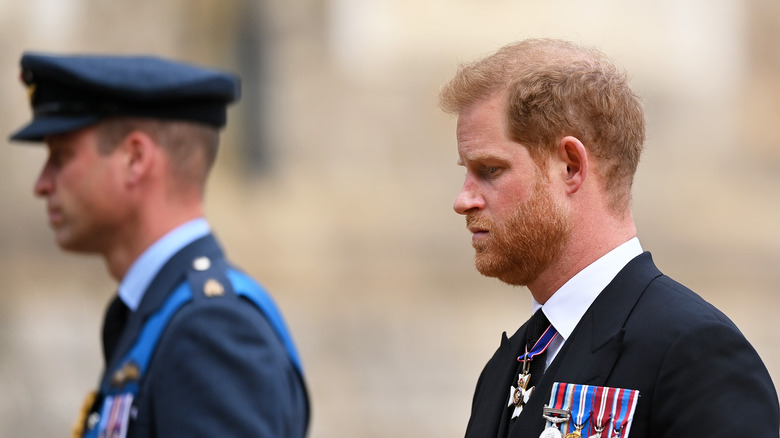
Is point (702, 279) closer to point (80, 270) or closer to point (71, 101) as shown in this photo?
point (80, 270)

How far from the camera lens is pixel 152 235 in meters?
3.82

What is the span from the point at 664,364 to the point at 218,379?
55.8 inches

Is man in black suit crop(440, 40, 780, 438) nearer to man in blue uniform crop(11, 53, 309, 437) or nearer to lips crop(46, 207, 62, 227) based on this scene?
man in blue uniform crop(11, 53, 309, 437)

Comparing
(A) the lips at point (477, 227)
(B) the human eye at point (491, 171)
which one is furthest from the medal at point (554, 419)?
(B) the human eye at point (491, 171)

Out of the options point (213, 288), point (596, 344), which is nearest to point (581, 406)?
point (596, 344)

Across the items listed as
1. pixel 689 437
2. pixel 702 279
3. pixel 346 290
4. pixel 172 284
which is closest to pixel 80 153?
pixel 172 284

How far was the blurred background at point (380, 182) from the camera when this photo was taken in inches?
351

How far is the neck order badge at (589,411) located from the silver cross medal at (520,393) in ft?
0.43

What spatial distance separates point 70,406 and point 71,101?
4813 mm

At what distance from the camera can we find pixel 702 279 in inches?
381

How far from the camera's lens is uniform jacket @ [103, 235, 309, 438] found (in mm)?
3297

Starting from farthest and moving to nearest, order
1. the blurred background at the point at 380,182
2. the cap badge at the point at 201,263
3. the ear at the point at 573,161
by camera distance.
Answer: the blurred background at the point at 380,182
the cap badge at the point at 201,263
the ear at the point at 573,161

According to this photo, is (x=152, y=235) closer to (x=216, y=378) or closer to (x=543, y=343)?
(x=216, y=378)

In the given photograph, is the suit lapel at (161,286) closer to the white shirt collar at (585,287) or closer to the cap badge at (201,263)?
the cap badge at (201,263)
